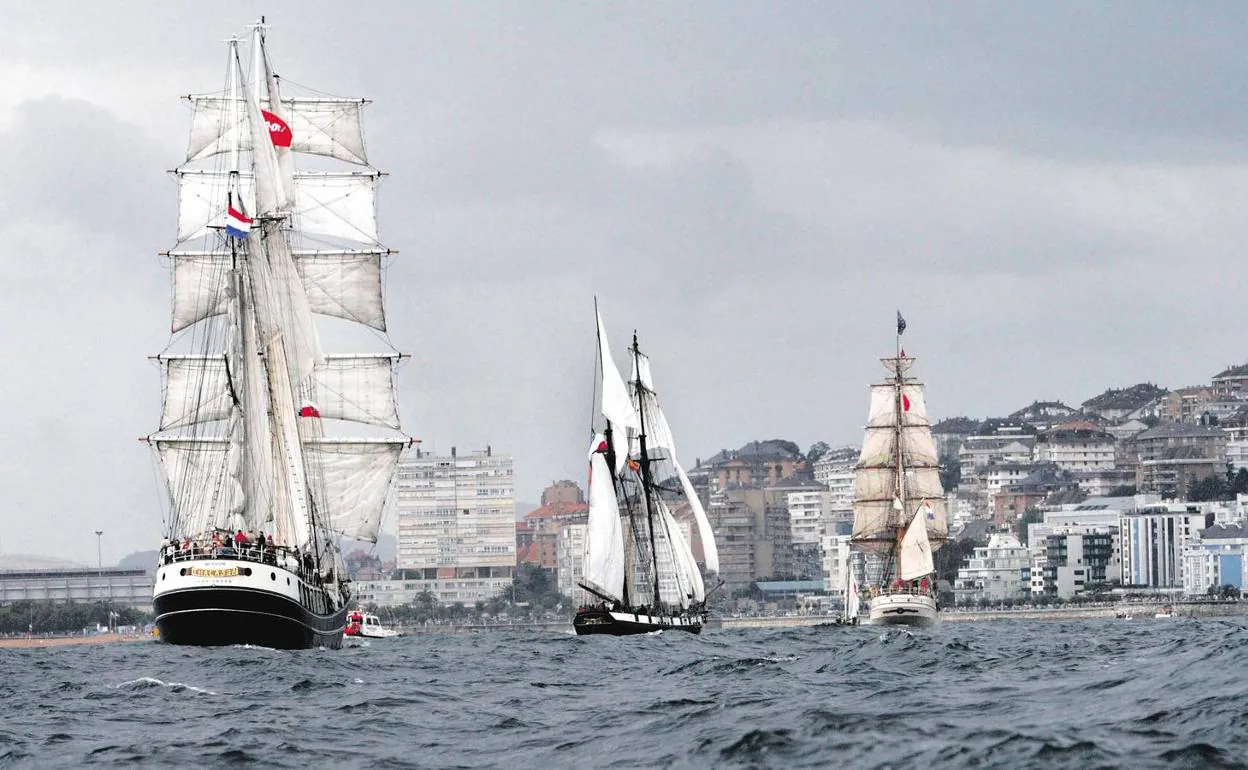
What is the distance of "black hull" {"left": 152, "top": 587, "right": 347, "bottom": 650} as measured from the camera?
226 ft

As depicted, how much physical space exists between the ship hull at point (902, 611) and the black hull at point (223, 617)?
60.2m

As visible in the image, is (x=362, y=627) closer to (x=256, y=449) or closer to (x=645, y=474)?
(x=645, y=474)

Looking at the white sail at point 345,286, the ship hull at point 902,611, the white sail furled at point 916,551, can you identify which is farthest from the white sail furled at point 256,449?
the white sail furled at point 916,551

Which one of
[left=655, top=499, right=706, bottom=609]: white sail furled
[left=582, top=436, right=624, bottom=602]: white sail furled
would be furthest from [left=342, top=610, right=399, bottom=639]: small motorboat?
[left=582, top=436, right=624, bottom=602]: white sail furled

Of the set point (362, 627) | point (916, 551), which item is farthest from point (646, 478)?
point (362, 627)

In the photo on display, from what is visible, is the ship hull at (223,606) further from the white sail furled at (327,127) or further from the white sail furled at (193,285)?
the white sail furled at (327,127)

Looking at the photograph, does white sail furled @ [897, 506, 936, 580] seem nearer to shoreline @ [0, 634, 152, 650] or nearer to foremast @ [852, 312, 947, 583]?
foremast @ [852, 312, 947, 583]

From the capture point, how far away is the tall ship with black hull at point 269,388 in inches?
2776

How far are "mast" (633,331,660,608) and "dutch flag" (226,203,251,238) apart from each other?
31249mm

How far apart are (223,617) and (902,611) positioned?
63203 mm

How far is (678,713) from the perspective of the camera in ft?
108

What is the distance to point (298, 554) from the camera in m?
74.6

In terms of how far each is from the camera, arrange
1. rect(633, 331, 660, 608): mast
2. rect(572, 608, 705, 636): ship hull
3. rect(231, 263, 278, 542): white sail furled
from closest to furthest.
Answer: rect(231, 263, 278, 542): white sail furled < rect(572, 608, 705, 636): ship hull < rect(633, 331, 660, 608): mast

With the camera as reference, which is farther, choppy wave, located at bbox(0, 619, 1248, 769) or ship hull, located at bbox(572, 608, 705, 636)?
ship hull, located at bbox(572, 608, 705, 636)
